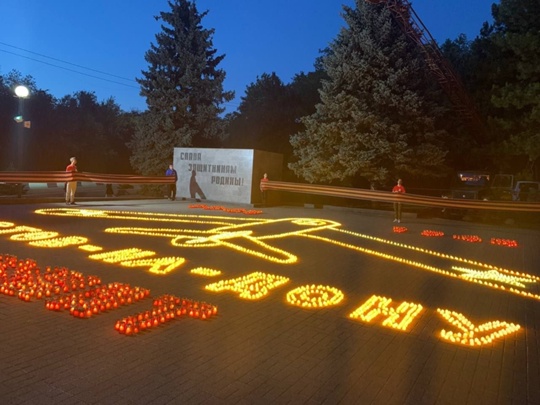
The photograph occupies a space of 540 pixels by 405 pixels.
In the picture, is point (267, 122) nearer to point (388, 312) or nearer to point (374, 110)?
point (374, 110)

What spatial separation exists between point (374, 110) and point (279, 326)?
69.6ft

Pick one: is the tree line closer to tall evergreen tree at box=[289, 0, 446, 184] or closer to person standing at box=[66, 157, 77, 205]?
tall evergreen tree at box=[289, 0, 446, 184]

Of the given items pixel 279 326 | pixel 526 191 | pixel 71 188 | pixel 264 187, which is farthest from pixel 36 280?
pixel 526 191

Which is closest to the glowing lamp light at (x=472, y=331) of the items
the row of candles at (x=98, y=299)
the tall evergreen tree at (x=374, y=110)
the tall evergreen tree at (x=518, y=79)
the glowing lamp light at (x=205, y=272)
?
the glowing lamp light at (x=205, y=272)

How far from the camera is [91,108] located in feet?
203

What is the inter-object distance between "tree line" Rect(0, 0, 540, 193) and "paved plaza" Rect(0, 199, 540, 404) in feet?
42.6

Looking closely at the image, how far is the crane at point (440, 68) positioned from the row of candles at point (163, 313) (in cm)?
2143

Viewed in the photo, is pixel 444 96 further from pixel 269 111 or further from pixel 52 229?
pixel 52 229

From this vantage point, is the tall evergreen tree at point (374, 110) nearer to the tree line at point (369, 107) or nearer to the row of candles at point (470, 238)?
the tree line at point (369, 107)

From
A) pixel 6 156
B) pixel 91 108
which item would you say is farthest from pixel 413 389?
pixel 91 108

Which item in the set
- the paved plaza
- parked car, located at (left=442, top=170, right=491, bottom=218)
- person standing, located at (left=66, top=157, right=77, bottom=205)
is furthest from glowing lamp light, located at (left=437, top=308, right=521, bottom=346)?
parked car, located at (left=442, top=170, right=491, bottom=218)

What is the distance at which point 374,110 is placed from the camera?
1014 inches

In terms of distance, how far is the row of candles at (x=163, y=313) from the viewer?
19.3ft

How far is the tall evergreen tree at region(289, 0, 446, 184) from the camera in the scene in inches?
985
